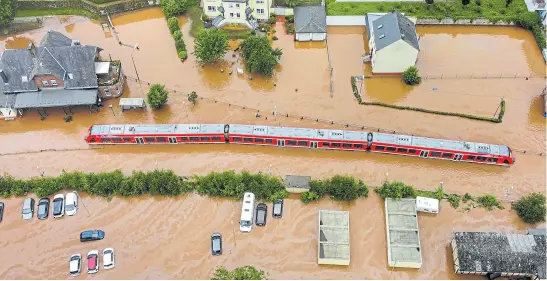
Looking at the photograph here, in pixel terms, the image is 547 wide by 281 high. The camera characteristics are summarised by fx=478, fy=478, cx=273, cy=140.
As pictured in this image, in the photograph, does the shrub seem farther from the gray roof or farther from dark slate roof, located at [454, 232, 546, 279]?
the gray roof

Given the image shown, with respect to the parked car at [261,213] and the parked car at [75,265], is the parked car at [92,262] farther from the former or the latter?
the parked car at [261,213]

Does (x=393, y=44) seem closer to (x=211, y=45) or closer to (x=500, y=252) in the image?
(x=211, y=45)

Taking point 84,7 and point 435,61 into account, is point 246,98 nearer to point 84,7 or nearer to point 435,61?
point 435,61

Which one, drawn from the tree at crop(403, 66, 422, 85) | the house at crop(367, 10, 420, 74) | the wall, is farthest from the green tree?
the tree at crop(403, 66, 422, 85)

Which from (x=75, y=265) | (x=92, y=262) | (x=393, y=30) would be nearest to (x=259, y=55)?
(x=393, y=30)

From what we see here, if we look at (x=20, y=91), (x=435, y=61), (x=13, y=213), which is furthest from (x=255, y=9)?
(x=13, y=213)

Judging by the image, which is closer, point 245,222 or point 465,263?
point 465,263
